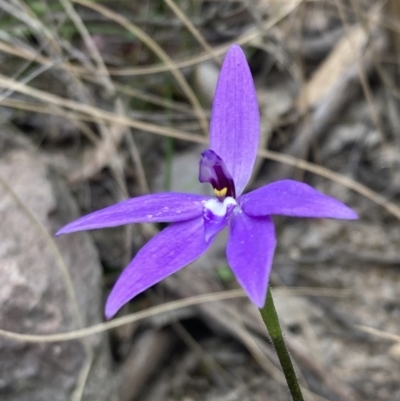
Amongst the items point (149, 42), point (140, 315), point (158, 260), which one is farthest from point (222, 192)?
point (149, 42)

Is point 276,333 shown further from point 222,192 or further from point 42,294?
point 42,294

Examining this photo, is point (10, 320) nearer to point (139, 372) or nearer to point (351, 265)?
point (139, 372)

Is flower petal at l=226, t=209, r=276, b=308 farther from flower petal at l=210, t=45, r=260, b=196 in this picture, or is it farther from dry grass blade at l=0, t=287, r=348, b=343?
dry grass blade at l=0, t=287, r=348, b=343

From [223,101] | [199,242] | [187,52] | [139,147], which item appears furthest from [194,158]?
[199,242]

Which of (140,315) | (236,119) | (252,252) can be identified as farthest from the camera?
(140,315)

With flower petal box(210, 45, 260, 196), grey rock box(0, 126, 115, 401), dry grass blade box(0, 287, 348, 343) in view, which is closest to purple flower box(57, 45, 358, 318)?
flower petal box(210, 45, 260, 196)

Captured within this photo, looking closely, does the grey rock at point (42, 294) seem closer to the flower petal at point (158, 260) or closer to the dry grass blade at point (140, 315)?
the dry grass blade at point (140, 315)

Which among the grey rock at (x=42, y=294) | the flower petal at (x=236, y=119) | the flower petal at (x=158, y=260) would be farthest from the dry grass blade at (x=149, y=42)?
the flower petal at (x=158, y=260)

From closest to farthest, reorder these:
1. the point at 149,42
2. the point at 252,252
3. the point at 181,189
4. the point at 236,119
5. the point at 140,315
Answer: the point at 252,252
the point at 236,119
the point at 140,315
the point at 149,42
the point at 181,189
